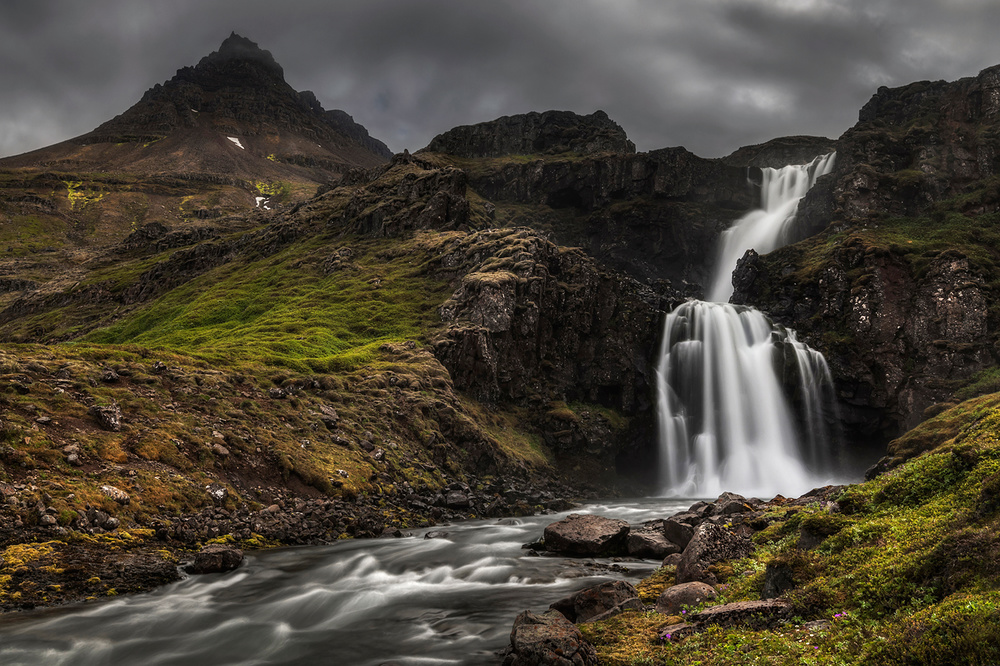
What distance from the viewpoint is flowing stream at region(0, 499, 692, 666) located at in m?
13.0

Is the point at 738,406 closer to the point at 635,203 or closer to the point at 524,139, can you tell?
the point at 635,203

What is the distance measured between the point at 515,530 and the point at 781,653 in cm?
2160

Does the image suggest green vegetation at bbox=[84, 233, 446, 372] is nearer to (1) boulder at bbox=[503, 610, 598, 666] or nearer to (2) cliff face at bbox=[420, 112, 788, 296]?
(1) boulder at bbox=[503, 610, 598, 666]

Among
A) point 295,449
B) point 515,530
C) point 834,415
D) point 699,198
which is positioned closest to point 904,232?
point 834,415

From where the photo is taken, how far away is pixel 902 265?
65.8 metres

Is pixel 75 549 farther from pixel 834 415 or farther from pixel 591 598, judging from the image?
pixel 834 415

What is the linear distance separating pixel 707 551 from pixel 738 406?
172 ft

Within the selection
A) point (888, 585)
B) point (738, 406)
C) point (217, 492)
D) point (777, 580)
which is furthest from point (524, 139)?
point (888, 585)

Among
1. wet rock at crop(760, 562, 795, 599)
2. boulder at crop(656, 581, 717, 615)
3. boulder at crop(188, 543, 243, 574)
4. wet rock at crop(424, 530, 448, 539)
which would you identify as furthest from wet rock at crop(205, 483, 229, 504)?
wet rock at crop(760, 562, 795, 599)

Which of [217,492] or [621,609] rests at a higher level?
[217,492]

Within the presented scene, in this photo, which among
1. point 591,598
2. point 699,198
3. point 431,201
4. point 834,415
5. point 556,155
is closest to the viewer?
point 591,598

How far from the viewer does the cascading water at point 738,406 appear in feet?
190

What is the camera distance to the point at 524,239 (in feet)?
217

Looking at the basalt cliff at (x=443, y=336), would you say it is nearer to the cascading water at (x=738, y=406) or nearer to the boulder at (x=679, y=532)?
the cascading water at (x=738, y=406)
